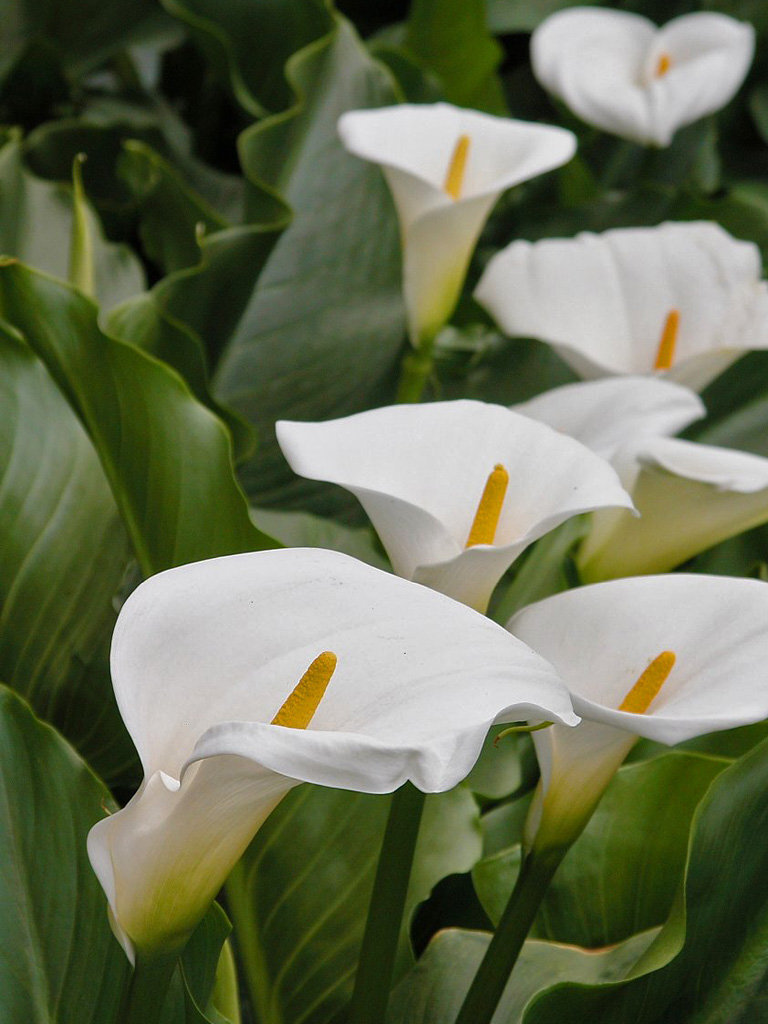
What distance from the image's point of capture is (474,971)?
53 centimetres

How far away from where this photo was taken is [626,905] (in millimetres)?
567

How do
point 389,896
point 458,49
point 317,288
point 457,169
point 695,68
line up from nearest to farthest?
point 389,896, point 457,169, point 317,288, point 695,68, point 458,49

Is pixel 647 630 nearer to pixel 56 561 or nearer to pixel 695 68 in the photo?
pixel 56 561

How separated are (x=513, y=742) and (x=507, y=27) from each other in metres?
0.97

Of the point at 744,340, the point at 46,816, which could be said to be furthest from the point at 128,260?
the point at 46,816

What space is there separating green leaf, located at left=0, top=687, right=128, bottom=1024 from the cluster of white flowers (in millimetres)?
100

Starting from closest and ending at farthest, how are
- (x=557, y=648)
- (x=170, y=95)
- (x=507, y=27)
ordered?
(x=557, y=648) → (x=507, y=27) → (x=170, y=95)

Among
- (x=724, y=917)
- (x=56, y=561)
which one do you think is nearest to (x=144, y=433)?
(x=56, y=561)

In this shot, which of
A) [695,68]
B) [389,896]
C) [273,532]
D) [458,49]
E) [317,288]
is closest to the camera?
[389,896]

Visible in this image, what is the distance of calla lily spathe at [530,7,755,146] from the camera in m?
1.08

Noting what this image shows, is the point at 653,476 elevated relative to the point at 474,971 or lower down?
elevated

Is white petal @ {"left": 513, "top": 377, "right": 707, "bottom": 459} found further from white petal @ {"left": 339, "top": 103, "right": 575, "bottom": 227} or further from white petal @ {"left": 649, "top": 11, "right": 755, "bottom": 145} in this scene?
white petal @ {"left": 649, "top": 11, "right": 755, "bottom": 145}

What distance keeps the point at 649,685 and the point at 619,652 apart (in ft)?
0.10

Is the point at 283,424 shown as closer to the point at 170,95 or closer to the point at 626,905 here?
the point at 626,905
